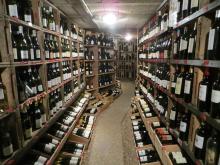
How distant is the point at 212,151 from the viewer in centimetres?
133

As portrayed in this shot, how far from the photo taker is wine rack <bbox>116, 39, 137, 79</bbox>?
42.4ft

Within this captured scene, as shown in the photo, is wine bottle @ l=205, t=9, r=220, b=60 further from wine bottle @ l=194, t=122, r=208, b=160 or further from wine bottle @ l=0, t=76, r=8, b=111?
wine bottle @ l=0, t=76, r=8, b=111

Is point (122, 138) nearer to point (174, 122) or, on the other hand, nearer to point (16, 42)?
point (174, 122)

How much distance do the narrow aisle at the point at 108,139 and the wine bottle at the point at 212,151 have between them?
1.98 m

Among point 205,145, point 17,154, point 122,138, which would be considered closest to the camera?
point 205,145

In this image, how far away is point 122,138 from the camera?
402 centimetres

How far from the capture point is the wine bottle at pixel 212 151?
51.9 inches

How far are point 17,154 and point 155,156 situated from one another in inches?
76.0

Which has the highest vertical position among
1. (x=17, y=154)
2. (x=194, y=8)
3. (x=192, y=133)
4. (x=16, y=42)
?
(x=194, y=8)

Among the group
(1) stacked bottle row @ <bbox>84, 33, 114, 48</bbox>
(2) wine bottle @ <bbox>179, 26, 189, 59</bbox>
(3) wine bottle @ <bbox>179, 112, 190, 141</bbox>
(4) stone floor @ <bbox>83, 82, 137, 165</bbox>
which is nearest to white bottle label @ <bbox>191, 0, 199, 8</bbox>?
(2) wine bottle @ <bbox>179, 26, 189, 59</bbox>

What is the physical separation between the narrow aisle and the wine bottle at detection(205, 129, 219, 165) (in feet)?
6.49

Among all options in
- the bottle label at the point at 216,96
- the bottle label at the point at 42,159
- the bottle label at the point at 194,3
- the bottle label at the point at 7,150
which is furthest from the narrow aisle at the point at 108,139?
the bottle label at the point at 194,3

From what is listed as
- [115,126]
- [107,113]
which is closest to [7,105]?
[115,126]

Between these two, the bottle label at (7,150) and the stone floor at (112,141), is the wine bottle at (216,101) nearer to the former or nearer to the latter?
the bottle label at (7,150)
